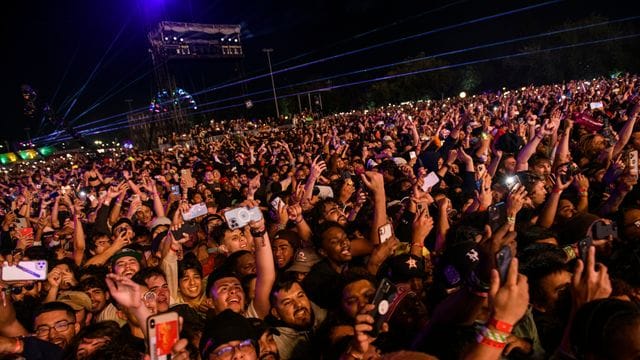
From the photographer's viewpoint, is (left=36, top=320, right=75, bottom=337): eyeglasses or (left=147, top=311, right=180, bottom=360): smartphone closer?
(left=147, top=311, right=180, bottom=360): smartphone

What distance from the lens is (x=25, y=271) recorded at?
3377 millimetres

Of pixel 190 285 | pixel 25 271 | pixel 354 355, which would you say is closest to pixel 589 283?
pixel 354 355

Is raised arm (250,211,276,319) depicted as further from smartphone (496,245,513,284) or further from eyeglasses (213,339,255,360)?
smartphone (496,245,513,284)

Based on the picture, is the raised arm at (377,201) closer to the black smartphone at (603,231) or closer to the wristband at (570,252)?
the wristband at (570,252)

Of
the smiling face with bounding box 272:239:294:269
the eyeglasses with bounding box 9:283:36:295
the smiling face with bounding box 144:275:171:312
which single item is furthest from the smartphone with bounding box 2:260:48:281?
the smiling face with bounding box 272:239:294:269

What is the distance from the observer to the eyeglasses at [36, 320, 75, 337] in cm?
309

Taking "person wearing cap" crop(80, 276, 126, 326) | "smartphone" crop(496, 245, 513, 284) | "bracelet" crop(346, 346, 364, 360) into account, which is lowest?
"person wearing cap" crop(80, 276, 126, 326)

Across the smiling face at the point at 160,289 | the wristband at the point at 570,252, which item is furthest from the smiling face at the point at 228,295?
the wristband at the point at 570,252

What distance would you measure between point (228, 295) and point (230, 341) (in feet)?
2.79

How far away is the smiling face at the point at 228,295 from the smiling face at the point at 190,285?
0.62 meters

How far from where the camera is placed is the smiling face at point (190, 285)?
154 inches

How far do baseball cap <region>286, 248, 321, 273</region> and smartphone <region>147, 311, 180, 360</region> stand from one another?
1913 mm

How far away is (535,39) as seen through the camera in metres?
47.8

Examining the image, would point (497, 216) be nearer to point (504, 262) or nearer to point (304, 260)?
point (504, 262)
